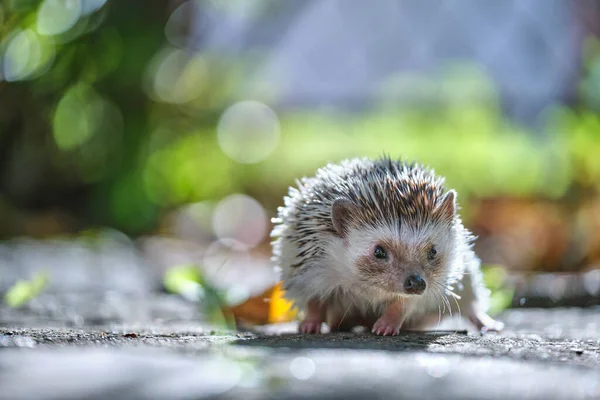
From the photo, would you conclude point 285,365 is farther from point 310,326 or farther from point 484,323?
point 484,323

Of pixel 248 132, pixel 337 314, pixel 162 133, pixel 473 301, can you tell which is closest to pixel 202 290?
pixel 337 314

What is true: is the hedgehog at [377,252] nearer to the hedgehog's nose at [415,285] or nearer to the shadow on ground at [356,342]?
the hedgehog's nose at [415,285]

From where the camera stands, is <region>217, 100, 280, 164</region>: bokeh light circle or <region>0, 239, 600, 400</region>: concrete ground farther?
<region>217, 100, 280, 164</region>: bokeh light circle

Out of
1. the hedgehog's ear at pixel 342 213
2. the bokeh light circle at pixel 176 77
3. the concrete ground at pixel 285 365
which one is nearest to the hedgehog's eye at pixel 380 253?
the hedgehog's ear at pixel 342 213

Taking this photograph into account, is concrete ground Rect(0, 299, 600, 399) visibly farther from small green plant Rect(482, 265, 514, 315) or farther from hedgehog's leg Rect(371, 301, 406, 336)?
small green plant Rect(482, 265, 514, 315)

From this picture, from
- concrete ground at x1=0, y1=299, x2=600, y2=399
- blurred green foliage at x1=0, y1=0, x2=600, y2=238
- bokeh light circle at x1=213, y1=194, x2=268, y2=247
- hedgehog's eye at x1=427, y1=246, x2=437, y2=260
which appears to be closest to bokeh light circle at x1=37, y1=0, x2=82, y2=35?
blurred green foliage at x1=0, y1=0, x2=600, y2=238
